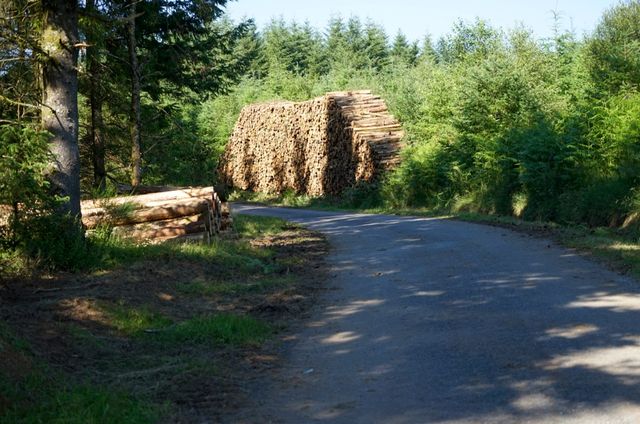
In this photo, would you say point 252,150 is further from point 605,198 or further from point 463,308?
point 463,308

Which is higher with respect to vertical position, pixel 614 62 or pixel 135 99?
pixel 614 62

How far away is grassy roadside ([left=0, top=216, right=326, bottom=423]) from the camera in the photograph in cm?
550

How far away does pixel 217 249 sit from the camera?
13344 mm

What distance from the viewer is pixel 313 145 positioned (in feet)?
114

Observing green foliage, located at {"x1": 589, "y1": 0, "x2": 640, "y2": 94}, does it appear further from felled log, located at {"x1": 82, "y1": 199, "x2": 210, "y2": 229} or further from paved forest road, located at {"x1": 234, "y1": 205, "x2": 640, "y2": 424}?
felled log, located at {"x1": 82, "y1": 199, "x2": 210, "y2": 229}

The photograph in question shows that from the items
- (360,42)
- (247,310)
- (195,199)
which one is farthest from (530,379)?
(360,42)

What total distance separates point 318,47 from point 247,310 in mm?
75616

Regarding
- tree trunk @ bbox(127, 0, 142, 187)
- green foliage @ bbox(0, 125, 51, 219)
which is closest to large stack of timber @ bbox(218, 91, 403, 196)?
tree trunk @ bbox(127, 0, 142, 187)

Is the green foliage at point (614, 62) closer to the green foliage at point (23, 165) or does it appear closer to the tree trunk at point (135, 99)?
the tree trunk at point (135, 99)

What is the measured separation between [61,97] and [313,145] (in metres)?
23.4

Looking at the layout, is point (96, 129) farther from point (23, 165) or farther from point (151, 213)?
point (23, 165)

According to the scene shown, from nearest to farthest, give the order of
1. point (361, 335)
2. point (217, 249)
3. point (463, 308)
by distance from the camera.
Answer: point (361, 335) → point (463, 308) → point (217, 249)

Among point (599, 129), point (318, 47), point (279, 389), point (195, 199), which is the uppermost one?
point (318, 47)

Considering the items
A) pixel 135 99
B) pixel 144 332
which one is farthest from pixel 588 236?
pixel 135 99
